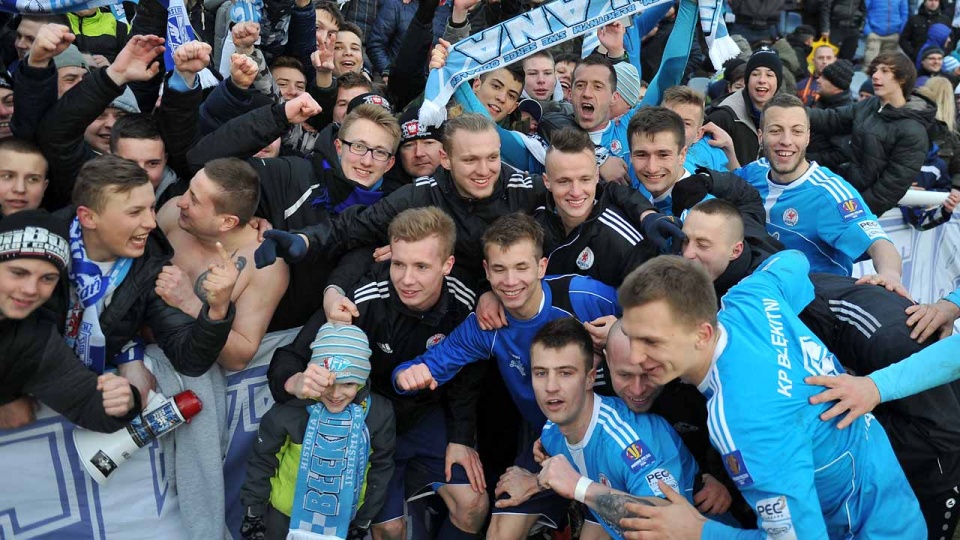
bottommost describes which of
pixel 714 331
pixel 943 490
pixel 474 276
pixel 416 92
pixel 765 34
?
pixel 943 490

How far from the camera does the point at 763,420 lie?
3320 mm

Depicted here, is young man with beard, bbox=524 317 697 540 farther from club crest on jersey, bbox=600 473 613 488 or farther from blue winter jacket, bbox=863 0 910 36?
blue winter jacket, bbox=863 0 910 36

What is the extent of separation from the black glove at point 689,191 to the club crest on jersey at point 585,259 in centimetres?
73

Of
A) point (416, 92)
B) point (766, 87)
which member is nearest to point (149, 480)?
point (416, 92)

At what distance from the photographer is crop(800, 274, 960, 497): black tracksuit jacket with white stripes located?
398 centimetres

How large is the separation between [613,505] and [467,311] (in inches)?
59.3

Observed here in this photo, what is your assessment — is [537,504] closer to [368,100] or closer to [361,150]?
[361,150]

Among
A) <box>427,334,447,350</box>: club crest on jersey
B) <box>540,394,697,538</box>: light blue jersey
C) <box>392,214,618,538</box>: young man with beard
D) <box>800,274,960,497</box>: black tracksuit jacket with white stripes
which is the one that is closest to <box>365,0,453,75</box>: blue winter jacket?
<box>427,334,447,350</box>: club crest on jersey

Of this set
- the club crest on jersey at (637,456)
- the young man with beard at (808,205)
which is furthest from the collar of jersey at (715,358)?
the young man with beard at (808,205)

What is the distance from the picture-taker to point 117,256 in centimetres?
398

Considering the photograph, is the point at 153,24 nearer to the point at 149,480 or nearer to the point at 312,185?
the point at 312,185

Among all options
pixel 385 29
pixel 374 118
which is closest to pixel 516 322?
pixel 374 118

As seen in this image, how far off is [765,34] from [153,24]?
990 cm

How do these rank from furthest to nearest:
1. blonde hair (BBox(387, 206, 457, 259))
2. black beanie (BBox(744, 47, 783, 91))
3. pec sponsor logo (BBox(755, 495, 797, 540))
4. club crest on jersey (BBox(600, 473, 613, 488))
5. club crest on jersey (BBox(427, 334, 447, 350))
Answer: black beanie (BBox(744, 47, 783, 91))
club crest on jersey (BBox(427, 334, 447, 350))
blonde hair (BBox(387, 206, 457, 259))
club crest on jersey (BBox(600, 473, 613, 488))
pec sponsor logo (BBox(755, 495, 797, 540))
